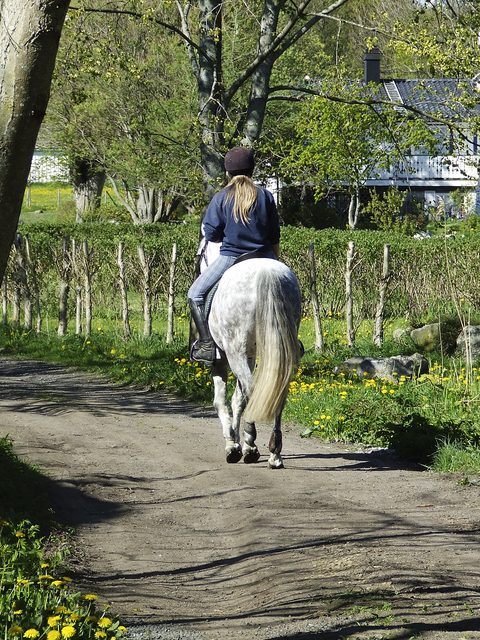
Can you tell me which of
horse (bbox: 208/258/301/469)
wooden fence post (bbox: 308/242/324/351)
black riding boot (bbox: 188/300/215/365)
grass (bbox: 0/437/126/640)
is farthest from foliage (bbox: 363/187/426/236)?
grass (bbox: 0/437/126/640)

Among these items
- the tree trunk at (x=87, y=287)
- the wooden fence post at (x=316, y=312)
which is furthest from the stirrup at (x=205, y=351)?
the tree trunk at (x=87, y=287)

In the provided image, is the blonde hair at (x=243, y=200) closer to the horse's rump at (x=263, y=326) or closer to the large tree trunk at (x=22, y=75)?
the horse's rump at (x=263, y=326)

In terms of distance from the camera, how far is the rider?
6.76m

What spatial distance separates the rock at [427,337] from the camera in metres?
13.3

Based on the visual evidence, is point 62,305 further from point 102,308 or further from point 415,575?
point 415,575

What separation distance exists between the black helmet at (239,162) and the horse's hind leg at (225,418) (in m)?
1.77

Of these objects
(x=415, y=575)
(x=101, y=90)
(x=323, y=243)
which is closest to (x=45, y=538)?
(x=415, y=575)

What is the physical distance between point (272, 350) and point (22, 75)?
3.46 meters

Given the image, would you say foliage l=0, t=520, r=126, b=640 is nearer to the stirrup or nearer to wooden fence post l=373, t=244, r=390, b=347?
the stirrup

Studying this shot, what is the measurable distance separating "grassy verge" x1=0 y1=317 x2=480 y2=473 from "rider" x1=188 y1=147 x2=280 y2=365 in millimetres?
2443

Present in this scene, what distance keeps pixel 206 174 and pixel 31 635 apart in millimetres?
10431

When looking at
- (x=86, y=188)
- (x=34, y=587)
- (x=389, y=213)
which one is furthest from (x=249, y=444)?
(x=86, y=188)

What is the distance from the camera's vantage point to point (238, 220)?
6762 millimetres

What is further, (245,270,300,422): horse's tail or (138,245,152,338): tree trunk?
(138,245,152,338): tree trunk
